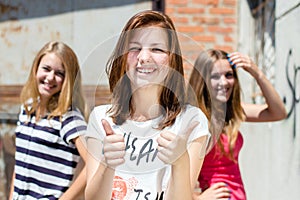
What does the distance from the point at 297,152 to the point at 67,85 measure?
1.37m

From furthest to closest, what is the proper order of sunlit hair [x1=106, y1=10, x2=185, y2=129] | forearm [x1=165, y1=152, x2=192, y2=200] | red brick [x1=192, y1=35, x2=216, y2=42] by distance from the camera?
1. red brick [x1=192, y1=35, x2=216, y2=42]
2. sunlit hair [x1=106, y1=10, x2=185, y2=129]
3. forearm [x1=165, y1=152, x2=192, y2=200]

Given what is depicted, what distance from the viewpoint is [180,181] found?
2.05 meters

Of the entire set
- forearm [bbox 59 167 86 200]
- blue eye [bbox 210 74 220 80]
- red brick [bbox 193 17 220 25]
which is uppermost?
red brick [bbox 193 17 220 25]

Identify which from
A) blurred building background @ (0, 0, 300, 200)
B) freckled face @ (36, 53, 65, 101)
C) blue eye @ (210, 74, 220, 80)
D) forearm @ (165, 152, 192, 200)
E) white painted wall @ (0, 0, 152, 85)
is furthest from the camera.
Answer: white painted wall @ (0, 0, 152, 85)

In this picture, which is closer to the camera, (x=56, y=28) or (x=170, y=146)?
(x=170, y=146)

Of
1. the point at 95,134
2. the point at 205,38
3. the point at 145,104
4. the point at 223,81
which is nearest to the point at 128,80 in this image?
the point at 145,104

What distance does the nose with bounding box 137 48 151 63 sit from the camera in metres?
2.04

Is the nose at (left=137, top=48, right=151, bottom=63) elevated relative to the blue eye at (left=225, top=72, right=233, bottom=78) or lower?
elevated

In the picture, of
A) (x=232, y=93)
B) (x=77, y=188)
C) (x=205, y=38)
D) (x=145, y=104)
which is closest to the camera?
(x=145, y=104)

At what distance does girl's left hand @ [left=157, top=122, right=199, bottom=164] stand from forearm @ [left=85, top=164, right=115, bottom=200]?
0.23 m

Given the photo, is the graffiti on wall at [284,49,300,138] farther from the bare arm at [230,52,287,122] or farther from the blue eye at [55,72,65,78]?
the blue eye at [55,72,65,78]

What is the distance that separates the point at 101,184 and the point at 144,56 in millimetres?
463

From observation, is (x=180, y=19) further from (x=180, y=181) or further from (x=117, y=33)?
(x=180, y=181)

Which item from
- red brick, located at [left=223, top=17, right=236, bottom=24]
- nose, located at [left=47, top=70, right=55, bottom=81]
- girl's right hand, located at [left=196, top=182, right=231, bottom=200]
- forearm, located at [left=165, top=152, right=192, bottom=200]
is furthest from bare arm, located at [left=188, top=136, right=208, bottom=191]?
red brick, located at [left=223, top=17, right=236, bottom=24]
